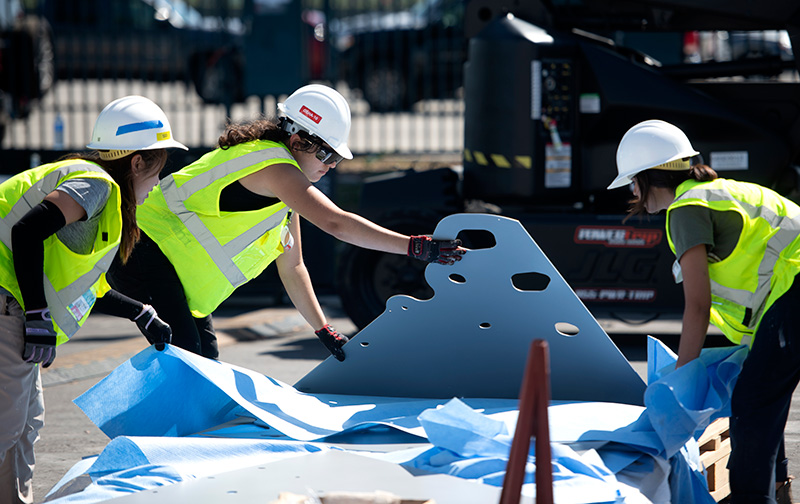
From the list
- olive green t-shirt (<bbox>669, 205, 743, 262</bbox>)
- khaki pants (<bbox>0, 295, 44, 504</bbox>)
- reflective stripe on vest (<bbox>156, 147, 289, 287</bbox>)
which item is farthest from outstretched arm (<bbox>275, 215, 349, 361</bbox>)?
olive green t-shirt (<bbox>669, 205, 743, 262</bbox>)

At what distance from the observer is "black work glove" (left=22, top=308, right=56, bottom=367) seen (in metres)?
3.12

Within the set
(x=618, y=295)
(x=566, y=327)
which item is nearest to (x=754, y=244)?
(x=566, y=327)

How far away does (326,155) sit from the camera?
389cm

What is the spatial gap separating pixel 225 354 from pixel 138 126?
3582 mm

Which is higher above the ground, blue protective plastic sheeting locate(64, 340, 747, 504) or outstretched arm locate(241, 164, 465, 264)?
outstretched arm locate(241, 164, 465, 264)

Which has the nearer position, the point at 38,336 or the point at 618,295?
the point at 38,336

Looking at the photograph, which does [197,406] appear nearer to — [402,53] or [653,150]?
[653,150]

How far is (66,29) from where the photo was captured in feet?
33.3

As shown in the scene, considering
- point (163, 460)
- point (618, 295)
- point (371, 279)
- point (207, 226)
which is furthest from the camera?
point (371, 279)

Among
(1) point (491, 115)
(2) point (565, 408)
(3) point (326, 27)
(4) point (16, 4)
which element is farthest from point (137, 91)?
(2) point (565, 408)

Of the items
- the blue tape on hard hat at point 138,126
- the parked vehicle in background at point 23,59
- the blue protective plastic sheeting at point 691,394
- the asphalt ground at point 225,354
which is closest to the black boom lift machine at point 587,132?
the asphalt ground at point 225,354

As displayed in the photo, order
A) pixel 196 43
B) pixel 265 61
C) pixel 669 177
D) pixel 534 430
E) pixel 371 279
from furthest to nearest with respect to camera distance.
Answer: pixel 196 43 → pixel 265 61 → pixel 371 279 → pixel 669 177 → pixel 534 430

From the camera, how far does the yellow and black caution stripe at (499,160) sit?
6.71 meters

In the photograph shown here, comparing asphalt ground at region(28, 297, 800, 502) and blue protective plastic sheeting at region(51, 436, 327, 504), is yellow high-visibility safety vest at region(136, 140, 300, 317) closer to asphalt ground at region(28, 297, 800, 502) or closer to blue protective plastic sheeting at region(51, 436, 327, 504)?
blue protective plastic sheeting at region(51, 436, 327, 504)
